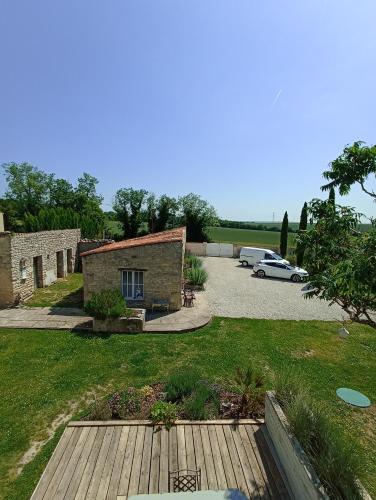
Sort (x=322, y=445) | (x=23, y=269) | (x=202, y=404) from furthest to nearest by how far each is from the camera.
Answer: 1. (x=23, y=269)
2. (x=202, y=404)
3. (x=322, y=445)

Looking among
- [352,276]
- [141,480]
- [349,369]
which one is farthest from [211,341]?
[352,276]

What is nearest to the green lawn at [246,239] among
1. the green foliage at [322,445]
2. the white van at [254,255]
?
the white van at [254,255]

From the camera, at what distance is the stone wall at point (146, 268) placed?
46.1 feet

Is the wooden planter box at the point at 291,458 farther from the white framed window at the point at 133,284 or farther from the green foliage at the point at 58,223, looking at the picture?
the green foliage at the point at 58,223

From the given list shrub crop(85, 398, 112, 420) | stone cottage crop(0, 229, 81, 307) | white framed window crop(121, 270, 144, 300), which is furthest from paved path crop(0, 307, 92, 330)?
shrub crop(85, 398, 112, 420)

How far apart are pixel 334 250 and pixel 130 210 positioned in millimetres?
38548

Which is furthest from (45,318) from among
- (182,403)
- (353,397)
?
(353,397)

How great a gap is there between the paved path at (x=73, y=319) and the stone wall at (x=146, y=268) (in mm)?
1037

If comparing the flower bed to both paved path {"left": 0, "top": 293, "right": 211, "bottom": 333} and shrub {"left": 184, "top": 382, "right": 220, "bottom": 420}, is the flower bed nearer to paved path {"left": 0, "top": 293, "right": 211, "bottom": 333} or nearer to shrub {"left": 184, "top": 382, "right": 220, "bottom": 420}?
shrub {"left": 184, "top": 382, "right": 220, "bottom": 420}

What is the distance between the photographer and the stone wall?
46.1 feet

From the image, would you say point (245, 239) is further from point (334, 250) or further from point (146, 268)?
point (334, 250)

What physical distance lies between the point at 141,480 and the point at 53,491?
1400 millimetres

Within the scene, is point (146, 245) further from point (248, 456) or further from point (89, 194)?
point (89, 194)

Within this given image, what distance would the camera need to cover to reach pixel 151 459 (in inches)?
216
